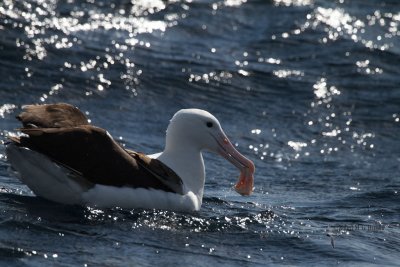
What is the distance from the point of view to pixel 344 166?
503 inches

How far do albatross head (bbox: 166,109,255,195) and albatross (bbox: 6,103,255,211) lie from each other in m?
0.36

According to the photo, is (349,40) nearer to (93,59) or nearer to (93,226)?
(93,59)

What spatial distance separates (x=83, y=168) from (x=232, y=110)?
608 centimetres

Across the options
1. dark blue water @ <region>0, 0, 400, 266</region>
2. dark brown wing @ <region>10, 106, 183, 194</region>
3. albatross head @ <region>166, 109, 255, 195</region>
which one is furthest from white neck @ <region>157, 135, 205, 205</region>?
dark brown wing @ <region>10, 106, 183, 194</region>

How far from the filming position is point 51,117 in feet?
29.1

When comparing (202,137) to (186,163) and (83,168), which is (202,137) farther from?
(83,168)

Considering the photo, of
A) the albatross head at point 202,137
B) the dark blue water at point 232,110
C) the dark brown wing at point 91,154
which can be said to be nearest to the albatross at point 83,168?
the dark brown wing at point 91,154

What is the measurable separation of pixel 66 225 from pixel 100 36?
8144mm

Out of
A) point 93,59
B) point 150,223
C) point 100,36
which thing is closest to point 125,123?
point 93,59

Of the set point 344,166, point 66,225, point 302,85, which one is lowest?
point 66,225

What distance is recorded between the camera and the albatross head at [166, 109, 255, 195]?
9477 mm

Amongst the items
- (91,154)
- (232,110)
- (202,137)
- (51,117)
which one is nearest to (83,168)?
(91,154)

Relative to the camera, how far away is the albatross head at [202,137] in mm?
9477

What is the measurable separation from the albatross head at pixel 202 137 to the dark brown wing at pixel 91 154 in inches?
26.4
